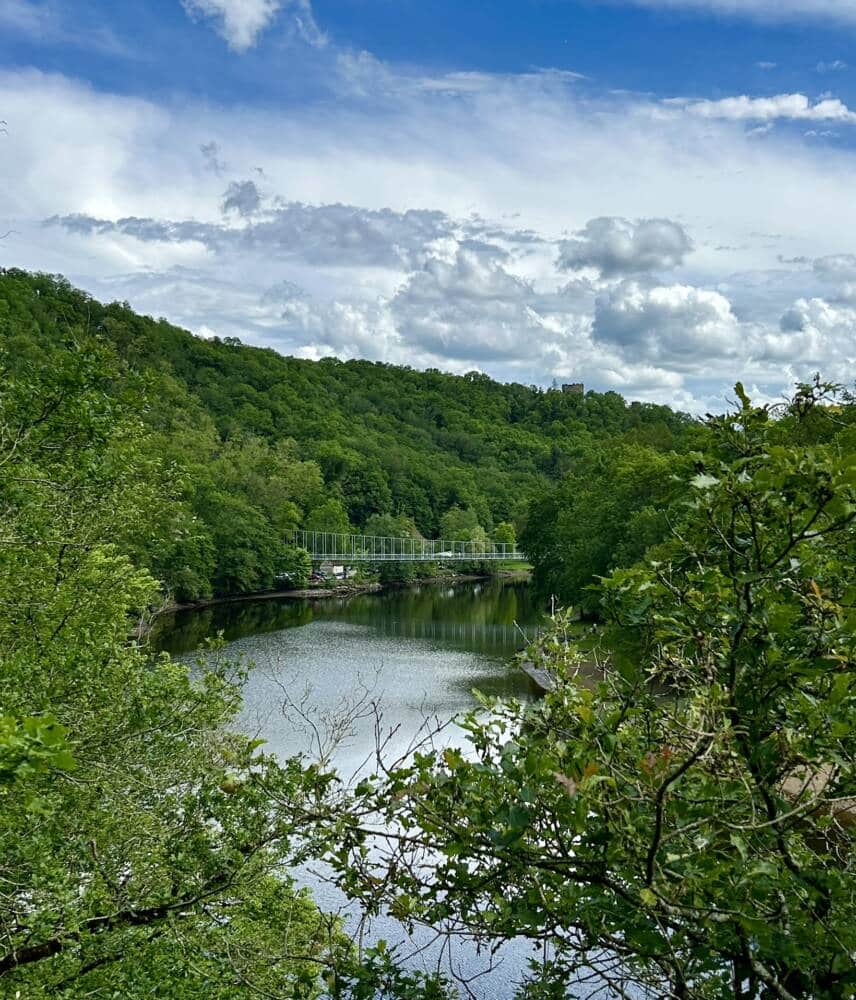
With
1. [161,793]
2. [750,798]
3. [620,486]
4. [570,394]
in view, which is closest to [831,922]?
[750,798]

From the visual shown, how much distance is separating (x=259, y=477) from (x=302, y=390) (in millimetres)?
42505

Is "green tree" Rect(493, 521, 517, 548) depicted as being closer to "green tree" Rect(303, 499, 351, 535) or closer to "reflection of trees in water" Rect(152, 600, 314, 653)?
"green tree" Rect(303, 499, 351, 535)

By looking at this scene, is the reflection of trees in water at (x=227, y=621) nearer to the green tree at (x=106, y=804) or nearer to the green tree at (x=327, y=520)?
the green tree at (x=327, y=520)

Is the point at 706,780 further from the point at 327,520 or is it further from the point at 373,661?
the point at 327,520

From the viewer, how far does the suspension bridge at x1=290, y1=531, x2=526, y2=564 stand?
71.6 m

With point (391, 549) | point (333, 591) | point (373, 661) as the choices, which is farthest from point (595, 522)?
point (391, 549)

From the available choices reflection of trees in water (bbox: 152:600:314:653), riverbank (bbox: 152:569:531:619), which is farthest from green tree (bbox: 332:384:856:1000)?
riverbank (bbox: 152:569:531:619)

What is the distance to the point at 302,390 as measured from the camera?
108 m

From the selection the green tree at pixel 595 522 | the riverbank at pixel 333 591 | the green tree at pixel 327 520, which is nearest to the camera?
the green tree at pixel 595 522

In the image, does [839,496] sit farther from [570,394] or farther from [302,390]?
[570,394]

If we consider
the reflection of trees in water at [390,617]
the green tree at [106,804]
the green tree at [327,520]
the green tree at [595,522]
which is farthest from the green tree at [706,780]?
the green tree at [327,520]

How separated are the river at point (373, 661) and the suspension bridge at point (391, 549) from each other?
32.1ft

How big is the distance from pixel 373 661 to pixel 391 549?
4713 centimetres

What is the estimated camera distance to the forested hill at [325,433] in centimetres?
5541
